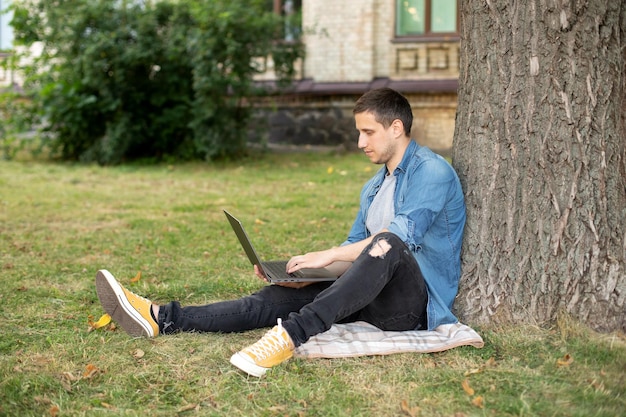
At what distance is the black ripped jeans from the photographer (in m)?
3.53

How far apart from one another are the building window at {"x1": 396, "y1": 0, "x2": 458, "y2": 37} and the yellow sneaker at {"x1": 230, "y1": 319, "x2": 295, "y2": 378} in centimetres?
1121

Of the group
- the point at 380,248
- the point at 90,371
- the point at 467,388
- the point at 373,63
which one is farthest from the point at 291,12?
the point at 467,388

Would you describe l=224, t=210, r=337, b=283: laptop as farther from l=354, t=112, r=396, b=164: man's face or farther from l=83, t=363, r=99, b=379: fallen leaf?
l=83, t=363, r=99, b=379: fallen leaf

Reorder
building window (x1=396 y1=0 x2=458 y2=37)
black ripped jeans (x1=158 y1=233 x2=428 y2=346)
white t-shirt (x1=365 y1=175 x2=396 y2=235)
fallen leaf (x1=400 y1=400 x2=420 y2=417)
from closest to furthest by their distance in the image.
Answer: fallen leaf (x1=400 y1=400 x2=420 y2=417) → black ripped jeans (x1=158 y1=233 x2=428 y2=346) → white t-shirt (x1=365 y1=175 x2=396 y2=235) → building window (x1=396 y1=0 x2=458 y2=37)

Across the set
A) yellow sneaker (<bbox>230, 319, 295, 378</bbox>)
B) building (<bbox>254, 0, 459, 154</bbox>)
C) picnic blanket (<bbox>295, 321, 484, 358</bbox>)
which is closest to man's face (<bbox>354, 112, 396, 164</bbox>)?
picnic blanket (<bbox>295, 321, 484, 358</bbox>)

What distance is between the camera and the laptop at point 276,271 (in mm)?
3814

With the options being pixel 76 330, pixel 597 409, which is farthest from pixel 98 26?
pixel 597 409

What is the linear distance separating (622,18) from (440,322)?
173 centimetres

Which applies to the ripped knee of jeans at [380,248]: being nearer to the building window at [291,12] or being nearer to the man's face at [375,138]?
the man's face at [375,138]

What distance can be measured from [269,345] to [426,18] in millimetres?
11488

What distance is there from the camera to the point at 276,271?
401 cm

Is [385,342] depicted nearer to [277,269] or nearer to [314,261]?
[314,261]

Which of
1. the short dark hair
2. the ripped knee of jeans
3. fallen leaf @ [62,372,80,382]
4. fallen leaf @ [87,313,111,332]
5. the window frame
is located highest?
the window frame

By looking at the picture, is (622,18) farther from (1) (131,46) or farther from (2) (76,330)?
(1) (131,46)
